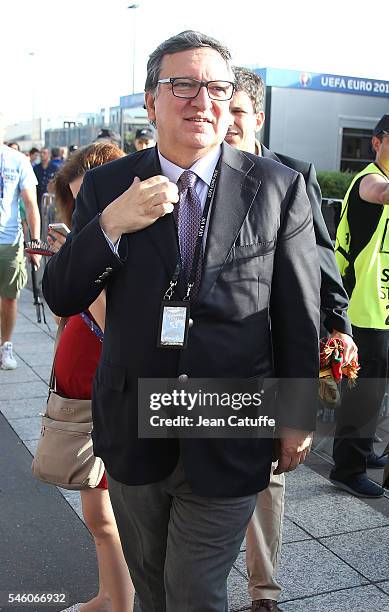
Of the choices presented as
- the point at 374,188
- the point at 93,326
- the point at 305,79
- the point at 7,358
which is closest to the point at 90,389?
the point at 93,326

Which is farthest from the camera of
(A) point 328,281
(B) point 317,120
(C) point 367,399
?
(B) point 317,120

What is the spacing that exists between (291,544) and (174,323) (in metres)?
2.05

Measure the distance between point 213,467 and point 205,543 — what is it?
214 millimetres

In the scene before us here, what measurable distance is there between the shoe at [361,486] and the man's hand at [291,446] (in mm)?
2149

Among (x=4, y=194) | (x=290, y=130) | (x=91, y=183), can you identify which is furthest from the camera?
(x=290, y=130)

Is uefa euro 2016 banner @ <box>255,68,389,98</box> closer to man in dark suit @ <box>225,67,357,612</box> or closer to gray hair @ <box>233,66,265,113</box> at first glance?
gray hair @ <box>233,66,265,113</box>

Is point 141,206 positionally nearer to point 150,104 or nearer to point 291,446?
point 150,104

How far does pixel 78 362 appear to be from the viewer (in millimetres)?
2811

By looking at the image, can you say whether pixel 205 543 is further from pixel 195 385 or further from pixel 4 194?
pixel 4 194

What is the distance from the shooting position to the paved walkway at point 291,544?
3.25 metres

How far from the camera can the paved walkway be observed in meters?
3.25

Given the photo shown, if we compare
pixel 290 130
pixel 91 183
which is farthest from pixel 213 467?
pixel 290 130

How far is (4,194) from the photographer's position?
7.09m

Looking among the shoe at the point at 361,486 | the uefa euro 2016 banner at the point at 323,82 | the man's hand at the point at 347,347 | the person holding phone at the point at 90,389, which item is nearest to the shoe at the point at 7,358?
the shoe at the point at 361,486
